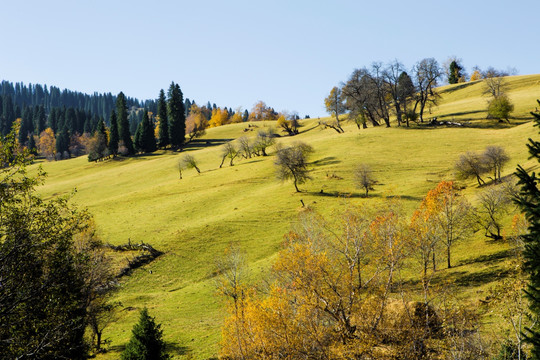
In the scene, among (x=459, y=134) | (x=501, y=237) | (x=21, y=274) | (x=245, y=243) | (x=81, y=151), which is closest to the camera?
(x=21, y=274)

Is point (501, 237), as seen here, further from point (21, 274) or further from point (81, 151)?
point (81, 151)

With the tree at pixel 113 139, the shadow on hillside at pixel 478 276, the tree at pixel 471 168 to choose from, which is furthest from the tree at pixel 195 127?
the shadow on hillside at pixel 478 276

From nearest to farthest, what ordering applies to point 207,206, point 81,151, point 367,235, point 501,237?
point 367,235
point 501,237
point 207,206
point 81,151

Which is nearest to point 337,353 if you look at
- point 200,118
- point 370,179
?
point 370,179

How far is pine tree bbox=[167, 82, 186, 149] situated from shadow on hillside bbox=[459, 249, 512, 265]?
117 metres

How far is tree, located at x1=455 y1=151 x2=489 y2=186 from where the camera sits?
2190 inches

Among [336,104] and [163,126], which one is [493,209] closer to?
[336,104]

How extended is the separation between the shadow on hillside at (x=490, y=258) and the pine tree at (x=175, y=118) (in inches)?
4625

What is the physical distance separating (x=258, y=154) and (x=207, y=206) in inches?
1474

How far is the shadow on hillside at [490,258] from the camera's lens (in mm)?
36375

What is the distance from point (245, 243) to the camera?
5275cm

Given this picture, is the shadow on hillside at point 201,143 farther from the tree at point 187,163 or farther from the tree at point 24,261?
the tree at point 24,261

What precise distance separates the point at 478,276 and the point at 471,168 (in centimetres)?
2596

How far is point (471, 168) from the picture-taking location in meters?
55.8
